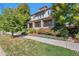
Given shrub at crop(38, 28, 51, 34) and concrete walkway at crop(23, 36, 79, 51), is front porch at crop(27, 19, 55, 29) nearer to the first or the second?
shrub at crop(38, 28, 51, 34)

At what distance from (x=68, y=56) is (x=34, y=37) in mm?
990

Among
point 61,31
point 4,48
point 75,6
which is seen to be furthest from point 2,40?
point 75,6

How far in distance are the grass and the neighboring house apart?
42 cm

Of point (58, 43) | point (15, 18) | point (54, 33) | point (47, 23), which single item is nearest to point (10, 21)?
point (15, 18)

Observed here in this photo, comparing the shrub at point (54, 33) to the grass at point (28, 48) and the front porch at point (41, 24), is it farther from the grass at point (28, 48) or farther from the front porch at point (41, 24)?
the grass at point (28, 48)

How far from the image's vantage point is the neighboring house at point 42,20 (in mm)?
5980

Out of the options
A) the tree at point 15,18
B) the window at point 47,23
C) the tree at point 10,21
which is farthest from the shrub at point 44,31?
the tree at point 10,21

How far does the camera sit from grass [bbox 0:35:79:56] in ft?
18.6

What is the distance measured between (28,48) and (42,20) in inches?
33.8

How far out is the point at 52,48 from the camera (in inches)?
229

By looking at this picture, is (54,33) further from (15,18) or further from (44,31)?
(15,18)

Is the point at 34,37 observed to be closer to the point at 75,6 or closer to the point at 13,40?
the point at 13,40

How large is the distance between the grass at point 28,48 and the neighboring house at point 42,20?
42 centimetres

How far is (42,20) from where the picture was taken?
6.20m
